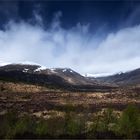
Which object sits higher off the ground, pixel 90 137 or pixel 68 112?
pixel 68 112

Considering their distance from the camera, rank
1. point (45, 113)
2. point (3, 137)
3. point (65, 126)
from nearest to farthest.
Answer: point (3, 137) < point (65, 126) < point (45, 113)

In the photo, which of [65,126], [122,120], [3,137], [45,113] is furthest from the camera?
[45,113]

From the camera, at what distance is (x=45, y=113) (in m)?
147

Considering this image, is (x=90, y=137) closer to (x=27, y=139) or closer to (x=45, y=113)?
(x=27, y=139)

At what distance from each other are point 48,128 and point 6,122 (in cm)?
1116

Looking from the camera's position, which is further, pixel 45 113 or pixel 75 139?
pixel 45 113

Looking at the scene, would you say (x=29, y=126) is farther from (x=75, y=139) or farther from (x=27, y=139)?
(x=75, y=139)

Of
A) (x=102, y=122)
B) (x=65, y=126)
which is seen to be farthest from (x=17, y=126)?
(x=102, y=122)

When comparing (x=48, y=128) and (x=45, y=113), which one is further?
(x=45, y=113)

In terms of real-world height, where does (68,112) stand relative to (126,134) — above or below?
above

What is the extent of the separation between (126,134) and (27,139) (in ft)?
81.8

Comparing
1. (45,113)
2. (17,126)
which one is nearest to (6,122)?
(17,126)

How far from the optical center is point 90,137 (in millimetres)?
88438

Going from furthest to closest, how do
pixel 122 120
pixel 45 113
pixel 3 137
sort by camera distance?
pixel 45 113
pixel 122 120
pixel 3 137
